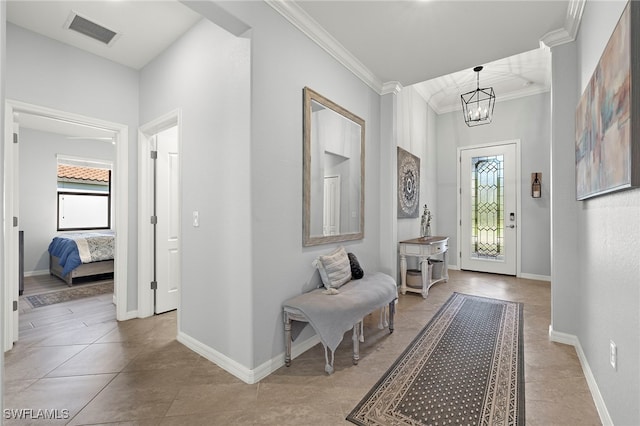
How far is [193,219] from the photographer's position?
2525mm

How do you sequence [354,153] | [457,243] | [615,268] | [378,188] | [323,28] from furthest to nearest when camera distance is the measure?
1. [457,243]
2. [378,188]
3. [354,153]
4. [323,28]
5. [615,268]

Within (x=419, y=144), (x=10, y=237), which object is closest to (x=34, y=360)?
(x=10, y=237)

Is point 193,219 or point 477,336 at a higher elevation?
point 193,219

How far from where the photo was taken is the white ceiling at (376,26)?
2309mm

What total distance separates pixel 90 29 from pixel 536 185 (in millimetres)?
6091

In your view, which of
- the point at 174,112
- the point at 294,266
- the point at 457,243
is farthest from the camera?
the point at 457,243

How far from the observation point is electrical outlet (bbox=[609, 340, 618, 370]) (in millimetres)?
1474

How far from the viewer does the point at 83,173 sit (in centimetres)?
614

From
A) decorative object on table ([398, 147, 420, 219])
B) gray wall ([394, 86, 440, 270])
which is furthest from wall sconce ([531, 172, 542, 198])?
decorative object on table ([398, 147, 420, 219])

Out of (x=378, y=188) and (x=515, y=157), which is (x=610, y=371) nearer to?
(x=378, y=188)

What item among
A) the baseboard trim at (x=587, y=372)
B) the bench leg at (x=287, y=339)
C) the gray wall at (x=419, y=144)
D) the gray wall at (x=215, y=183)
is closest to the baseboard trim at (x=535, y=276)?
the gray wall at (x=419, y=144)

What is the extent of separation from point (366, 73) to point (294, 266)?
2.30 m

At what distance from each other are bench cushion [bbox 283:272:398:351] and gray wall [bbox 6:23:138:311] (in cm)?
214

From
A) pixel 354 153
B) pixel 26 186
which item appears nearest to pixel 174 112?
pixel 354 153
